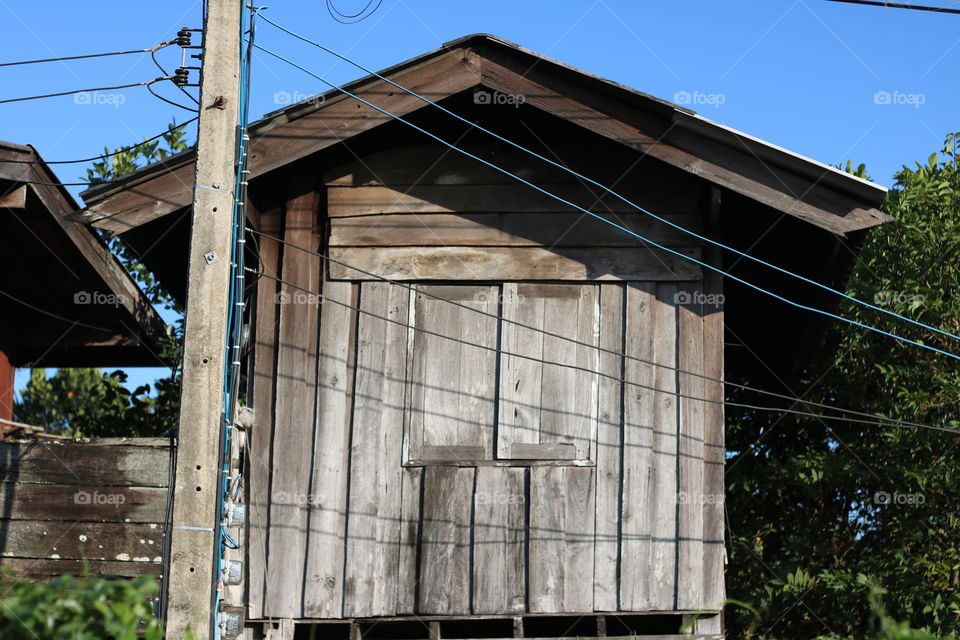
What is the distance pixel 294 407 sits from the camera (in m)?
8.25

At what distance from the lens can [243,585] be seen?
7945 mm

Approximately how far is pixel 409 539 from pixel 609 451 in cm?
163

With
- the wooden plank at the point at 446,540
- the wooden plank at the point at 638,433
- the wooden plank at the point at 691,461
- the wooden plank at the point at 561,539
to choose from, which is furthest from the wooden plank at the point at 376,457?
the wooden plank at the point at 691,461

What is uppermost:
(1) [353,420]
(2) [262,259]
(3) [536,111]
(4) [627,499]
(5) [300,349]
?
(3) [536,111]

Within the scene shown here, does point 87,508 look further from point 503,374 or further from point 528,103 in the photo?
point 528,103

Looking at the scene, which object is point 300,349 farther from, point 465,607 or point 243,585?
point 465,607

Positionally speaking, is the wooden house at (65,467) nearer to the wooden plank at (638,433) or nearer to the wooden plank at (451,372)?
the wooden plank at (451,372)

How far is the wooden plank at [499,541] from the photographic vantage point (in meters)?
7.91

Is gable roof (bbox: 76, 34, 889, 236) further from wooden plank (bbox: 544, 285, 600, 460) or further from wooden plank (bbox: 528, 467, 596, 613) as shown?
wooden plank (bbox: 528, 467, 596, 613)

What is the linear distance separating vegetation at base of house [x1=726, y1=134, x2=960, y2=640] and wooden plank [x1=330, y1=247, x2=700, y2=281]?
4.77 m

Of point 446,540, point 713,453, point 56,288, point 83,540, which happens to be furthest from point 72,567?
point 713,453

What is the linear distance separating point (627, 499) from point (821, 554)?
18.5 feet

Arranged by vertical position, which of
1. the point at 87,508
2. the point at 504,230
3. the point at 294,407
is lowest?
the point at 87,508

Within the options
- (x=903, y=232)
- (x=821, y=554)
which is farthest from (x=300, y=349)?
(x=903, y=232)
